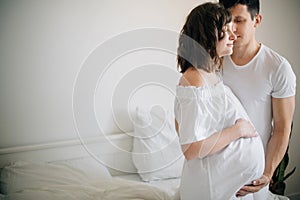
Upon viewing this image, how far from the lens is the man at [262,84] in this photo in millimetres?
1226

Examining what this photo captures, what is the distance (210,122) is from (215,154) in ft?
0.38

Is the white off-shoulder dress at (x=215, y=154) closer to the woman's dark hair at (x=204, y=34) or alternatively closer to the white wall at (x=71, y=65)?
the woman's dark hair at (x=204, y=34)

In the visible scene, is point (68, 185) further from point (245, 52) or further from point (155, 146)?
point (245, 52)

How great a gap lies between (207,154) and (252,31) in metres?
0.59

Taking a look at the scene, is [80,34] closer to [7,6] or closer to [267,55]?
[7,6]

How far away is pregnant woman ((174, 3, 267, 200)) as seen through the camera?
0.97 metres

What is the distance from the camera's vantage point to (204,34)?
102cm

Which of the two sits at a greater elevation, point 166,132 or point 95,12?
point 95,12

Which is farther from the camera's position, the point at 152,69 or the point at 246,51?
the point at 152,69

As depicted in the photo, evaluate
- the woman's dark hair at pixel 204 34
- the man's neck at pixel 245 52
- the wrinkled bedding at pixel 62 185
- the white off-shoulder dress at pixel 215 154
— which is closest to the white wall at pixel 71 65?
the wrinkled bedding at pixel 62 185

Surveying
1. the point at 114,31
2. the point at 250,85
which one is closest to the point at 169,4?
the point at 114,31

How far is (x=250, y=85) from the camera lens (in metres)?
1.27

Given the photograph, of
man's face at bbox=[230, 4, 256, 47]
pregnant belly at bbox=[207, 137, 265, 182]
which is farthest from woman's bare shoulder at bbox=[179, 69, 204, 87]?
man's face at bbox=[230, 4, 256, 47]

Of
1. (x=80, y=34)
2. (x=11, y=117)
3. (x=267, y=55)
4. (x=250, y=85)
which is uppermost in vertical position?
(x=80, y=34)
